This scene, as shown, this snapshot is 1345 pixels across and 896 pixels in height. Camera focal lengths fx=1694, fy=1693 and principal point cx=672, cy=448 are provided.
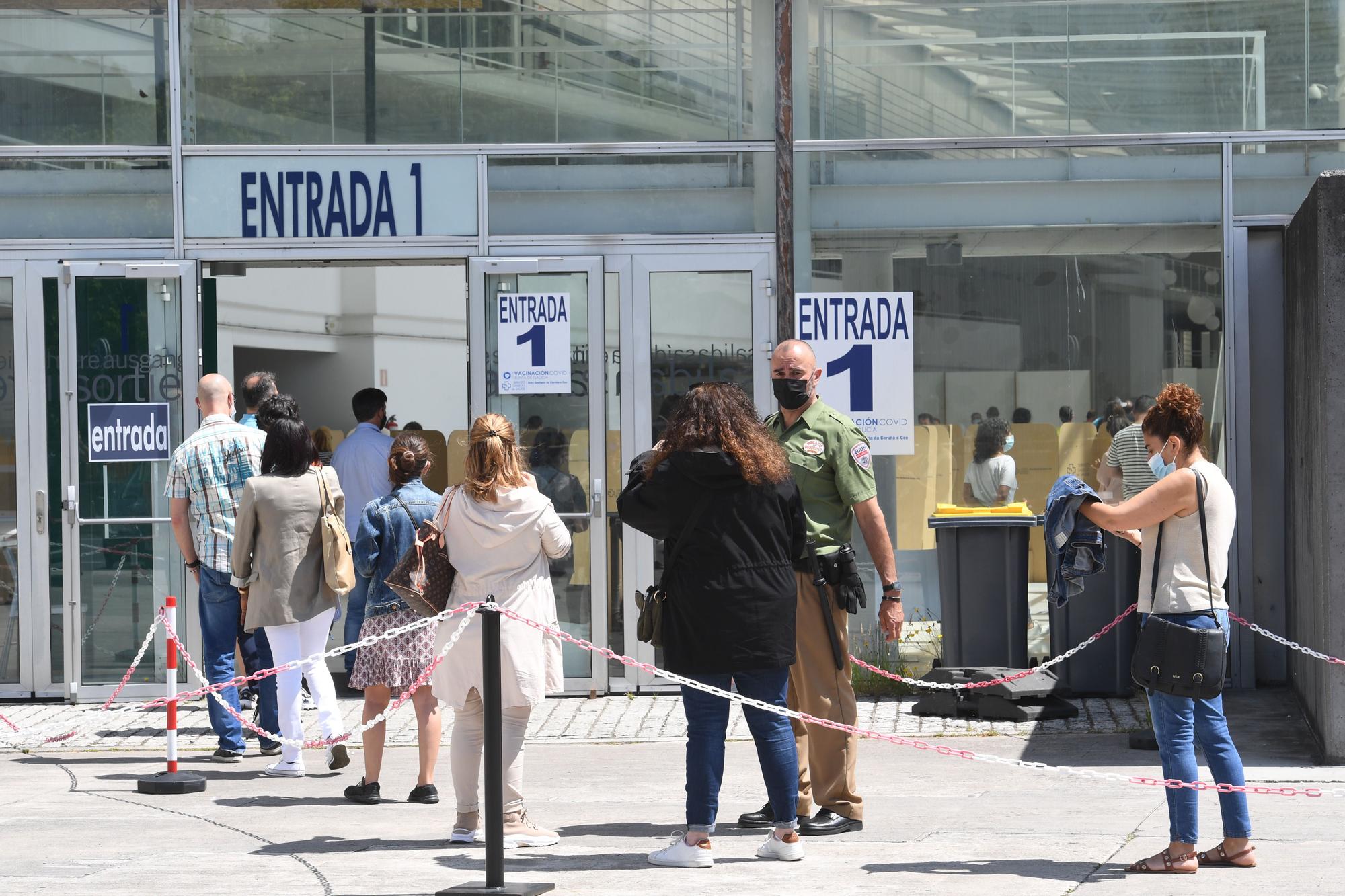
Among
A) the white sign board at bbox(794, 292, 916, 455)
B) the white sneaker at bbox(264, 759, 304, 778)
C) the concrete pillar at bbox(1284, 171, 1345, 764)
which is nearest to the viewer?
the concrete pillar at bbox(1284, 171, 1345, 764)

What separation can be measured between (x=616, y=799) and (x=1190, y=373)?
4893 millimetres

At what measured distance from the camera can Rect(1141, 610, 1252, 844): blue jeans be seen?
5.94 metres

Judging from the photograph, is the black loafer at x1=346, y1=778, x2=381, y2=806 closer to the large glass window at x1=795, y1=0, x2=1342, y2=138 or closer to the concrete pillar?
the concrete pillar

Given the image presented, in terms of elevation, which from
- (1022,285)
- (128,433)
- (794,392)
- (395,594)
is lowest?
(395,594)

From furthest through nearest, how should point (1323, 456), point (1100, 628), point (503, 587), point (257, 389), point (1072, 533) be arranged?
point (1100, 628) → point (257, 389) → point (1323, 456) → point (503, 587) → point (1072, 533)

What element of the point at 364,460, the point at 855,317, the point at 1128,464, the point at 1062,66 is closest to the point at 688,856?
the point at 364,460

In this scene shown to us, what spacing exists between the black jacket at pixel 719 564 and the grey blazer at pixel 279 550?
2.64 meters

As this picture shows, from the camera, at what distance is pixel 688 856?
6.14 metres

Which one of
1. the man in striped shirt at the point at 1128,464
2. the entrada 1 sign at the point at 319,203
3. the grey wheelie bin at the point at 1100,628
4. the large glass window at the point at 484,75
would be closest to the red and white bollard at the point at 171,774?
the entrada 1 sign at the point at 319,203

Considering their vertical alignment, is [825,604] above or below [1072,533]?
below

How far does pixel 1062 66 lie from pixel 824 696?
5.52m

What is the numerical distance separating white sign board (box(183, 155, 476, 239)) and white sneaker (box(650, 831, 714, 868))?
540 cm

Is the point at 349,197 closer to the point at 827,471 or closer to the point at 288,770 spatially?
the point at 288,770

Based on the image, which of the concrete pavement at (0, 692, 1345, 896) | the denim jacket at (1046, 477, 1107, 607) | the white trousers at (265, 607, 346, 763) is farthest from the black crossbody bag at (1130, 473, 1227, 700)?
the white trousers at (265, 607, 346, 763)
